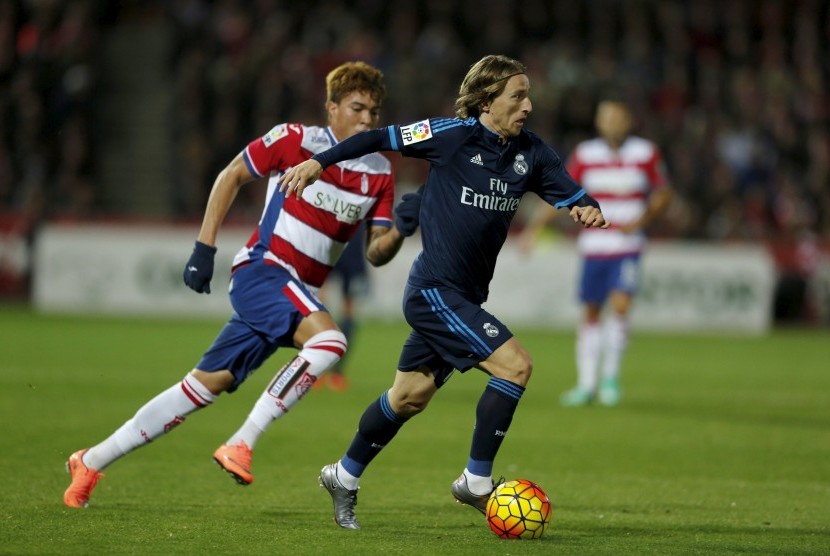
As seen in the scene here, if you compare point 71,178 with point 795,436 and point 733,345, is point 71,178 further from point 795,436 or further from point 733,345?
point 795,436

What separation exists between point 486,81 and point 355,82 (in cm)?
97

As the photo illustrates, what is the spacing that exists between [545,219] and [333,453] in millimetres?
4104

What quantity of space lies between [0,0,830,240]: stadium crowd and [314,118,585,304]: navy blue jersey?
14629mm

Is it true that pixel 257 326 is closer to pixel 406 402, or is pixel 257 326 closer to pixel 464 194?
pixel 406 402

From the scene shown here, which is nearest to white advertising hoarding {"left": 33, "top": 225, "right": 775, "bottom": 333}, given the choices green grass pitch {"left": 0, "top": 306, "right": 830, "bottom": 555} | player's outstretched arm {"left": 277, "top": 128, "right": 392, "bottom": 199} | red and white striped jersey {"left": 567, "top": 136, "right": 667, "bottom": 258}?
green grass pitch {"left": 0, "top": 306, "right": 830, "bottom": 555}

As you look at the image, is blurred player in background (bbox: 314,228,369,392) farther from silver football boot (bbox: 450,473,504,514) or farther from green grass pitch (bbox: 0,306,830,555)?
silver football boot (bbox: 450,473,504,514)

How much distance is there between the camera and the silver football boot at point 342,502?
19.5 feet

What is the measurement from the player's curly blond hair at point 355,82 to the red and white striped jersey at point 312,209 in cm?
24

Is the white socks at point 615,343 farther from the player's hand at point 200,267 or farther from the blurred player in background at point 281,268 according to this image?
the player's hand at point 200,267

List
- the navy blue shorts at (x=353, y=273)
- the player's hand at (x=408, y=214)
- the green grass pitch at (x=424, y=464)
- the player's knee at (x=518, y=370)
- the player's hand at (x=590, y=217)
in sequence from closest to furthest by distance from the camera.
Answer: the green grass pitch at (x=424, y=464) → the player's knee at (x=518, y=370) → the player's hand at (x=590, y=217) → the player's hand at (x=408, y=214) → the navy blue shorts at (x=353, y=273)

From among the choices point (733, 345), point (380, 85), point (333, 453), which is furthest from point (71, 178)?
point (380, 85)

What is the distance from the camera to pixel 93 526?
571 centimetres

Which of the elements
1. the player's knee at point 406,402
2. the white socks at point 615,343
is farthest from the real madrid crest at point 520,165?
the white socks at point 615,343

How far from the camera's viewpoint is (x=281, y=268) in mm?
6645
